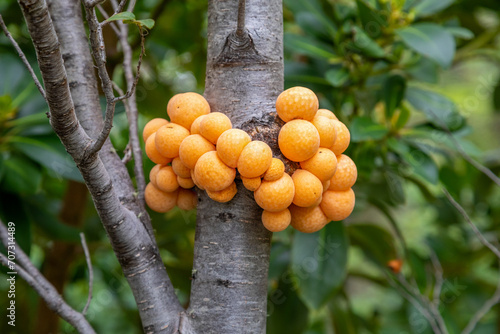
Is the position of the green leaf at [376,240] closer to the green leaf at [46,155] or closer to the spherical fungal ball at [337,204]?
the spherical fungal ball at [337,204]

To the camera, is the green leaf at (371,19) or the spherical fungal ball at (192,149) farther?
the green leaf at (371,19)

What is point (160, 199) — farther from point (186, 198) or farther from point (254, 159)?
point (254, 159)

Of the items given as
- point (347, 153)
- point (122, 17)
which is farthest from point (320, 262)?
point (122, 17)

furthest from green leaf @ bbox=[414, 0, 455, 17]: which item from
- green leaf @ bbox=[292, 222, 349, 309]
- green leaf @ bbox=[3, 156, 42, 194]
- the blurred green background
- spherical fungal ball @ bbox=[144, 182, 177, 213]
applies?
green leaf @ bbox=[3, 156, 42, 194]

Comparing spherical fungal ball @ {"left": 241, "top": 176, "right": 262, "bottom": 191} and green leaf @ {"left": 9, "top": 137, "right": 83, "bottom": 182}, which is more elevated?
spherical fungal ball @ {"left": 241, "top": 176, "right": 262, "bottom": 191}

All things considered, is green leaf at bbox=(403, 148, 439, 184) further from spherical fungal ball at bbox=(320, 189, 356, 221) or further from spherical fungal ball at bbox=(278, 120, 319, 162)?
spherical fungal ball at bbox=(278, 120, 319, 162)

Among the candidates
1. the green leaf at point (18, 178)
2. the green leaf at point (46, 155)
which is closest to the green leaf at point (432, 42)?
the green leaf at point (46, 155)
